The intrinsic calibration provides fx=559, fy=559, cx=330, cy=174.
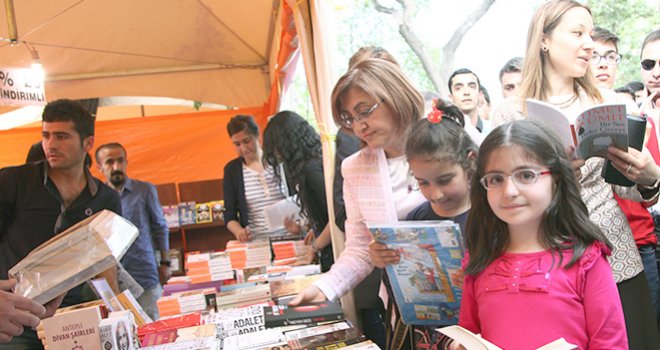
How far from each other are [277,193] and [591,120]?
7.74 ft

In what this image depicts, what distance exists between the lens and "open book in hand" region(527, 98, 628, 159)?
1.22 metres

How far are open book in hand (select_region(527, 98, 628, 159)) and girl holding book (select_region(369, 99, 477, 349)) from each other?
0.71 ft

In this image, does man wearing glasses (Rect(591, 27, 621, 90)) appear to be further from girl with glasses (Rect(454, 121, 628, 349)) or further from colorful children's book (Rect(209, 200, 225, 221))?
colorful children's book (Rect(209, 200, 225, 221))

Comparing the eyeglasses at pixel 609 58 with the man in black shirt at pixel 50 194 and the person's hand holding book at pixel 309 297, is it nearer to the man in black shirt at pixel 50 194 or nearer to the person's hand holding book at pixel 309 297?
the person's hand holding book at pixel 309 297

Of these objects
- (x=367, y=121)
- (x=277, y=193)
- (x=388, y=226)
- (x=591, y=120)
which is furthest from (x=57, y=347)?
(x=277, y=193)

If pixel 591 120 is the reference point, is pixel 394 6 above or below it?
above

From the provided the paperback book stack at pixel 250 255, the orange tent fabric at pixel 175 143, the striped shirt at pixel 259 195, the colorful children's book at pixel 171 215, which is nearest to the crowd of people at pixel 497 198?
the paperback book stack at pixel 250 255

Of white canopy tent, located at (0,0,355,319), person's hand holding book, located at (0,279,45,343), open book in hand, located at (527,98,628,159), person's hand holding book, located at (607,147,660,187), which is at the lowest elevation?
person's hand holding book, located at (0,279,45,343)

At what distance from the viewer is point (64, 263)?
1.48 m

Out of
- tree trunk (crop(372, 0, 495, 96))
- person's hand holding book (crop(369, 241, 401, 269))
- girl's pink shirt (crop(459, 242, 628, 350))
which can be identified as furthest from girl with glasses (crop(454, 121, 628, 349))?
tree trunk (crop(372, 0, 495, 96))

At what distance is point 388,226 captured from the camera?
1.48 m

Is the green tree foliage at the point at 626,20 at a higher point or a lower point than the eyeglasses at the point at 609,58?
higher

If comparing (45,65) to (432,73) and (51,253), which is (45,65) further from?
(51,253)

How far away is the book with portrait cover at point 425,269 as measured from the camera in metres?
1.42
